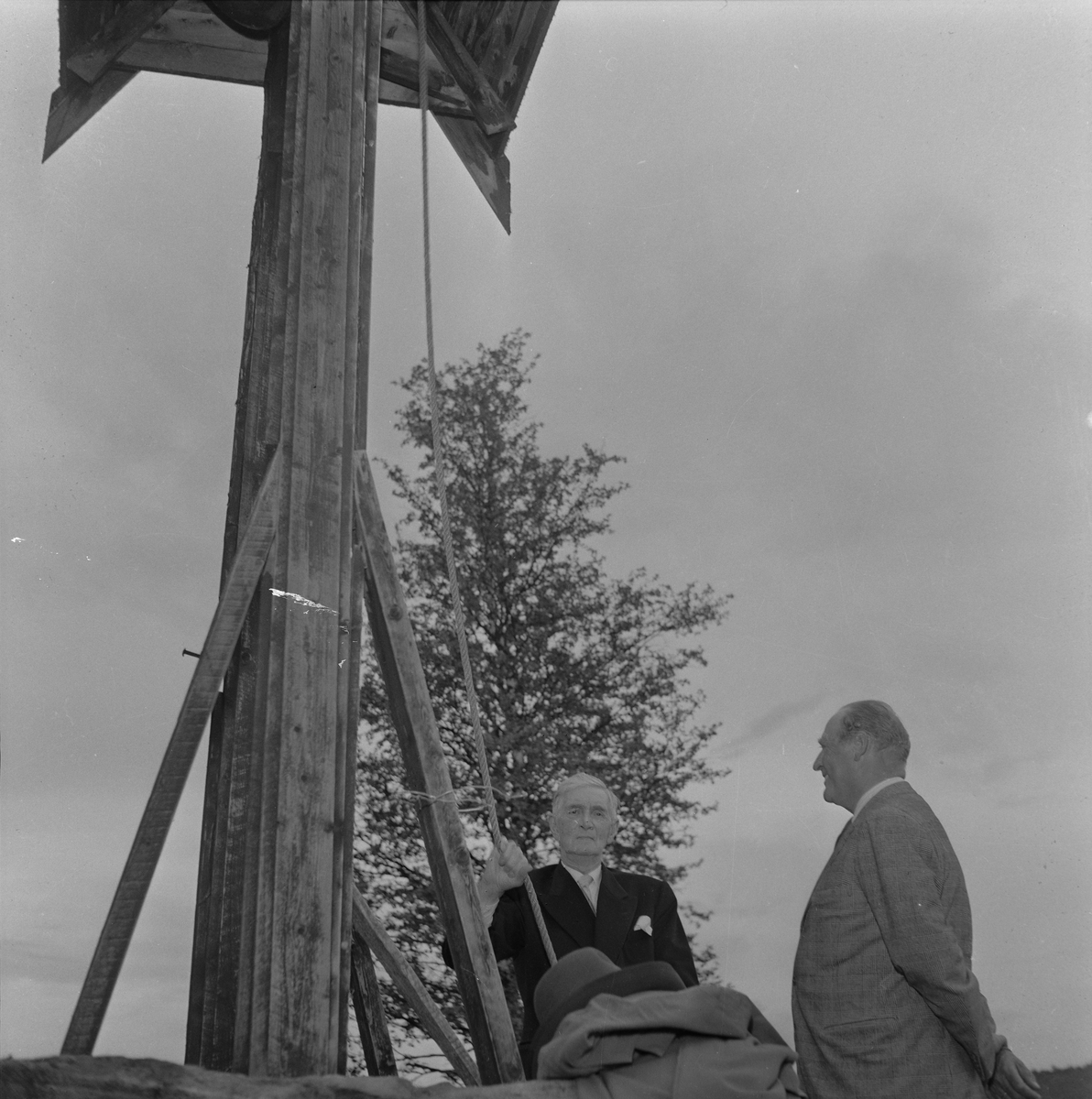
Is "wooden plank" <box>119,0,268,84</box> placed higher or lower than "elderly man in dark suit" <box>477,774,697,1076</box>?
higher

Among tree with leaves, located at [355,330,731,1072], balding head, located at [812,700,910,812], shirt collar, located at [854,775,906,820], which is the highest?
tree with leaves, located at [355,330,731,1072]

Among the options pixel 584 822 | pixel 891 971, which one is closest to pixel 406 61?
pixel 584 822

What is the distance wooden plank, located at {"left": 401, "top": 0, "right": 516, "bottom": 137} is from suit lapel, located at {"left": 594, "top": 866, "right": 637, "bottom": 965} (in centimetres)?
239

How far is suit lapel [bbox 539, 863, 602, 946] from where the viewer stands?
329 centimetres

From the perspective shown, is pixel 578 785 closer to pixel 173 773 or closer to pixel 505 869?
pixel 505 869

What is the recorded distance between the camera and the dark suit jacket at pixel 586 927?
324 centimetres

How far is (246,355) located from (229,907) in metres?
1.40

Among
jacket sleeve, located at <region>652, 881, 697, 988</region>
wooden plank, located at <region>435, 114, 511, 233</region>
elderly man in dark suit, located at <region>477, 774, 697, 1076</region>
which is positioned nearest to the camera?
elderly man in dark suit, located at <region>477, 774, 697, 1076</region>

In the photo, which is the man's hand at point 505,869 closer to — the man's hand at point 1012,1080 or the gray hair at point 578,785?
the gray hair at point 578,785

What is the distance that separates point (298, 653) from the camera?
280 cm

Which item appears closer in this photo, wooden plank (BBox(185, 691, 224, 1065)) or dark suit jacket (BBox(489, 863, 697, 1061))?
wooden plank (BBox(185, 691, 224, 1065))

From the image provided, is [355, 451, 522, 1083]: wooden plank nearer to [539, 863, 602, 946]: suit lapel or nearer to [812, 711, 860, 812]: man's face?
[539, 863, 602, 946]: suit lapel

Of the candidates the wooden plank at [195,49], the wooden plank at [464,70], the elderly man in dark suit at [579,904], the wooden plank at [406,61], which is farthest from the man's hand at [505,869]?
the wooden plank at [195,49]

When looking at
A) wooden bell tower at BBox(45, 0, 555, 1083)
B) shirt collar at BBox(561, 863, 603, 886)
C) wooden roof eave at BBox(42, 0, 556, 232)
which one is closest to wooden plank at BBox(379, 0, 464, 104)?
wooden roof eave at BBox(42, 0, 556, 232)
